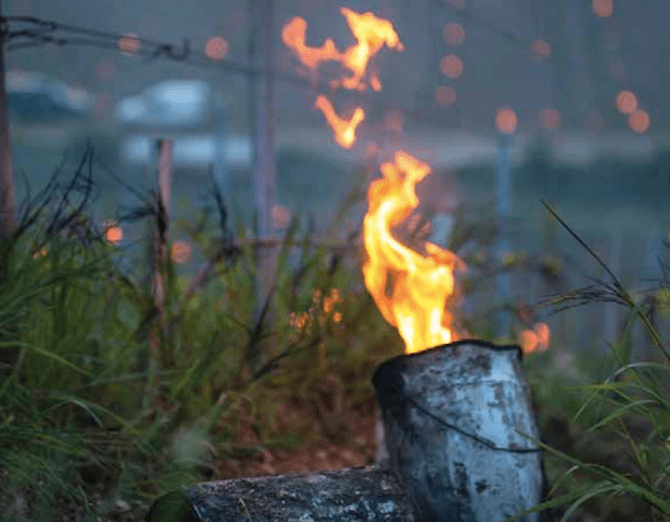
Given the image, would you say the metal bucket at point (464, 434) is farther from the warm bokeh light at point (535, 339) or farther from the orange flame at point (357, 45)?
the warm bokeh light at point (535, 339)

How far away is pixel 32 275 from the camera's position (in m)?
4.04

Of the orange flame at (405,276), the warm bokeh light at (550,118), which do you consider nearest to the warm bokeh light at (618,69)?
the warm bokeh light at (550,118)

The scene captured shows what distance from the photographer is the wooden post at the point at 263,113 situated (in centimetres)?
580

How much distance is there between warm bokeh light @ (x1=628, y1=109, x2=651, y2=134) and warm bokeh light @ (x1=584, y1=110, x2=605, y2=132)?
1404 mm

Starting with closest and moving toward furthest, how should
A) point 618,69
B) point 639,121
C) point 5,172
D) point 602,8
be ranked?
point 5,172 → point 618,69 → point 602,8 → point 639,121

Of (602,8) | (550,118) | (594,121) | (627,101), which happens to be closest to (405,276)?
(594,121)

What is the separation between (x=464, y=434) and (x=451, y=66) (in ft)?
63.1

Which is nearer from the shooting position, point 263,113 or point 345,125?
point 345,125

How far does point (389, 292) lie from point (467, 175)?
62.7 feet

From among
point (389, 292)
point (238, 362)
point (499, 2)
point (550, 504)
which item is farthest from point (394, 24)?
point (499, 2)

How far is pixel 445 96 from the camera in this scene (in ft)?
74.0

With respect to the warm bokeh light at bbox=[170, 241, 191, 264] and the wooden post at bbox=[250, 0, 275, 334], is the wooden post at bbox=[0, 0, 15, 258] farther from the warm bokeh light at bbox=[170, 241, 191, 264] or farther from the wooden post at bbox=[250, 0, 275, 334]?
the wooden post at bbox=[250, 0, 275, 334]

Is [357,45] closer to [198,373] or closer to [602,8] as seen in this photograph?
[198,373]

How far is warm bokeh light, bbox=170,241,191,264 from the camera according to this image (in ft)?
16.9
